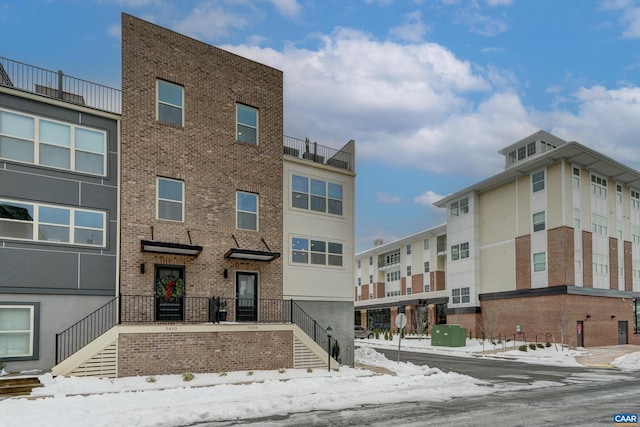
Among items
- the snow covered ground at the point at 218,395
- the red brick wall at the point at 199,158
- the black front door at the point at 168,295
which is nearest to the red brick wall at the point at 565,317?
the snow covered ground at the point at 218,395

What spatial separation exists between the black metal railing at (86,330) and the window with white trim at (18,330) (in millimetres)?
779

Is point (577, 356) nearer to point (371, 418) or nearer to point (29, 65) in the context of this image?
point (371, 418)

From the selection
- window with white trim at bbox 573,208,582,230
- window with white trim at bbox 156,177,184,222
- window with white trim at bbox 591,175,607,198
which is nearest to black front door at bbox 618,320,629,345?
window with white trim at bbox 573,208,582,230

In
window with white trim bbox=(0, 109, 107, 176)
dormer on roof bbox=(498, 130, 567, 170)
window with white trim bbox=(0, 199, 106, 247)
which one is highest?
dormer on roof bbox=(498, 130, 567, 170)

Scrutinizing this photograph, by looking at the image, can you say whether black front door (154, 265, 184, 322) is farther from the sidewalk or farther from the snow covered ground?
the sidewalk

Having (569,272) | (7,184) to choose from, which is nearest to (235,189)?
(7,184)

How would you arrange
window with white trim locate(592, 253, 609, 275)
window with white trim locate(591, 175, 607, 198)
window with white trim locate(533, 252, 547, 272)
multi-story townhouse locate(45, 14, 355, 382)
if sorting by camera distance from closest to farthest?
1. multi-story townhouse locate(45, 14, 355, 382)
2. window with white trim locate(533, 252, 547, 272)
3. window with white trim locate(592, 253, 609, 275)
4. window with white trim locate(591, 175, 607, 198)

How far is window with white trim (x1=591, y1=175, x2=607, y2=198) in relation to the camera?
139ft

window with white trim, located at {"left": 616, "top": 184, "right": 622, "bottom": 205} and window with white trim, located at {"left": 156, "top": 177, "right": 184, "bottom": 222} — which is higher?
window with white trim, located at {"left": 616, "top": 184, "right": 622, "bottom": 205}

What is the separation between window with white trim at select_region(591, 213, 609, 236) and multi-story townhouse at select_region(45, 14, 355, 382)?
27218 millimetres

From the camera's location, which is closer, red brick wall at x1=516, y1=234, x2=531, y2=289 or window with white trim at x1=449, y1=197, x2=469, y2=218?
red brick wall at x1=516, y1=234, x2=531, y2=289

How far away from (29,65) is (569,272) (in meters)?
36.7

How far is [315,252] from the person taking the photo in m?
23.1

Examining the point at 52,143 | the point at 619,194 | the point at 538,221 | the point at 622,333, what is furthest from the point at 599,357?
the point at 52,143
